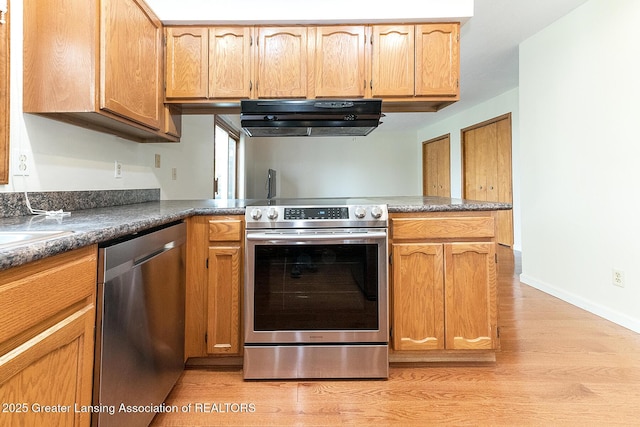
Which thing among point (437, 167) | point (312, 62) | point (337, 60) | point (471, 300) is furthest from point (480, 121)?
point (471, 300)

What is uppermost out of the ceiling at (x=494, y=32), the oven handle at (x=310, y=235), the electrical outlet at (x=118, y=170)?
the ceiling at (x=494, y=32)

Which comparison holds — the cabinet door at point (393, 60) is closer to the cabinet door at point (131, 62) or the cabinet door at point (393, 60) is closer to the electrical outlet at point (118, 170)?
the cabinet door at point (131, 62)

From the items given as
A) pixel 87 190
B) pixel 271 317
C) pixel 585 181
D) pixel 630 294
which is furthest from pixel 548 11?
pixel 87 190

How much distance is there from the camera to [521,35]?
2859mm

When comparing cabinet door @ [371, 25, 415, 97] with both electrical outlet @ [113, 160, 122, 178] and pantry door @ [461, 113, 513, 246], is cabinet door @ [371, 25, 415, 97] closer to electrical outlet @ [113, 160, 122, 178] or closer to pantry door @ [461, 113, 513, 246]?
electrical outlet @ [113, 160, 122, 178]

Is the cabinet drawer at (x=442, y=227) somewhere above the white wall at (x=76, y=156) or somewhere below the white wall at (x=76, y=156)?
below

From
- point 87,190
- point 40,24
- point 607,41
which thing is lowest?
point 87,190

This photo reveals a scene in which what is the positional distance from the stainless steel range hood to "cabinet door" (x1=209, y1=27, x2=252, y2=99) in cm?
16

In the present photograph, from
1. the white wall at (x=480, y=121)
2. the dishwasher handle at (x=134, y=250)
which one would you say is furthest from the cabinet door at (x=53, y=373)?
the white wall at (x=480, y=121)

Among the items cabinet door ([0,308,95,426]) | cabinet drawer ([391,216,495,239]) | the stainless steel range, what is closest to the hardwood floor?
the stainless steel range

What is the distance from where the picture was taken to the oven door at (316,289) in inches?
60.4

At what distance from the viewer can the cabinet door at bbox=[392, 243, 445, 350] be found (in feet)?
5.28

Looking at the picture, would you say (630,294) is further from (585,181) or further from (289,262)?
(289,262)

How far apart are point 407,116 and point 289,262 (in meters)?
4.65
